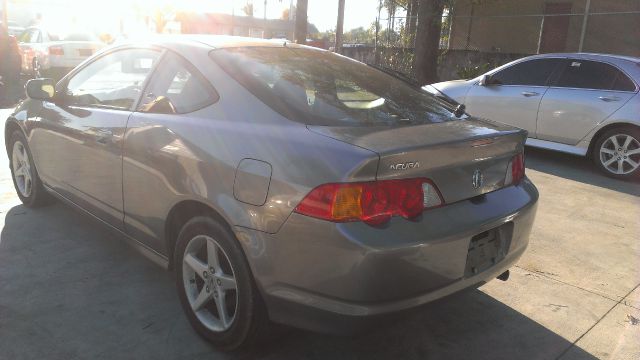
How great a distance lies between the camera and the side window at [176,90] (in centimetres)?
276

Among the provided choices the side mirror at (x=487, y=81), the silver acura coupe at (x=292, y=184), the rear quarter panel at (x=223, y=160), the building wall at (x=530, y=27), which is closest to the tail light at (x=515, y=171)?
the silver acura coupe at (x=292, y=184)

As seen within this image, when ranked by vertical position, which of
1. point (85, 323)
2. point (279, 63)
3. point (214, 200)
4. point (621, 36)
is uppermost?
point (621, 36)

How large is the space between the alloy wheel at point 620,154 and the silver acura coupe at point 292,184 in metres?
4.27

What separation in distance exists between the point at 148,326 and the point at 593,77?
626cm

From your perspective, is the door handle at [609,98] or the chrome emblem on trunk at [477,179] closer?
the chrome emblem on trunk at [477,179]

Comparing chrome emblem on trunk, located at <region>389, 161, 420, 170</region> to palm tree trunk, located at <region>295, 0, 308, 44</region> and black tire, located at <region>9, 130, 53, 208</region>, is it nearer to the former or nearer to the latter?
black tire, located at <region>9, 130, 53, 208</region>

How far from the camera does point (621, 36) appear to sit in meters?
14.7

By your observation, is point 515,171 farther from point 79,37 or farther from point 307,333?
point 79,37

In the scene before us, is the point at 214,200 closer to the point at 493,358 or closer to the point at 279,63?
the point at 279,63

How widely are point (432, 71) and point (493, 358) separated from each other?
10.6 metres

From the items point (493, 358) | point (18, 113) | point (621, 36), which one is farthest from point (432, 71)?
point (493, 358)

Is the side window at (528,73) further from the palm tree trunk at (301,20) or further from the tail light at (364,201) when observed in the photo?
the palm tree trunk at (301,20)

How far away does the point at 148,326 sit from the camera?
112 inches

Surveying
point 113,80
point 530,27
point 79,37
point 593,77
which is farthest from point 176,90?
point 530,27
